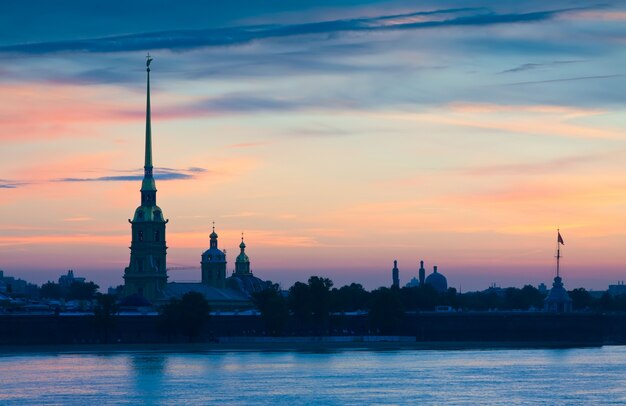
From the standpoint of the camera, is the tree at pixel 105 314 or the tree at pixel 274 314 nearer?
the tree at pixel 105 314

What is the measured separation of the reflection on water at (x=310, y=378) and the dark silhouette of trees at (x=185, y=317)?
14.1 meters

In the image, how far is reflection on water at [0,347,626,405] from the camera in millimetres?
98375

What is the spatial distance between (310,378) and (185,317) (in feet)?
186

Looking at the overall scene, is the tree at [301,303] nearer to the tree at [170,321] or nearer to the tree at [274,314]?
the tree at [274,314]

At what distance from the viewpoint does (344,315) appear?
19575 cm

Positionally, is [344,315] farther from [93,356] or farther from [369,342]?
[93,356]

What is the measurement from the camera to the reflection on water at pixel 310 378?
9838cm

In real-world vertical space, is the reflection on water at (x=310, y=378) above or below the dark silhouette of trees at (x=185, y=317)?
below

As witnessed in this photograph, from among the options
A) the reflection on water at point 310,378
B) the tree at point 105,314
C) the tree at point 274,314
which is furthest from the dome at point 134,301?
the reflection on water at point 310,378

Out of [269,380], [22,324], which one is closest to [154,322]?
[22,324]

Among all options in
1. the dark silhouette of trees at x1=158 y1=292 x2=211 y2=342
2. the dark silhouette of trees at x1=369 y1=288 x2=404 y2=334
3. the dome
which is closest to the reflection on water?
the dark silhouette of trees at x1=158 y1=292 x2=211 y2=342

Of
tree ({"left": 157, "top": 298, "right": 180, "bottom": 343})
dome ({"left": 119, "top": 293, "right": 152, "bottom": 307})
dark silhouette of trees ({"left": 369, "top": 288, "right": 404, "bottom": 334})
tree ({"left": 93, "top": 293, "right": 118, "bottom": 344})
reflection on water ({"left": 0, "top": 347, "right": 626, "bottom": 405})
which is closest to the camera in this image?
reflection on water ({"left": 0, "top": 347, "right": 626, "bottom": 405})

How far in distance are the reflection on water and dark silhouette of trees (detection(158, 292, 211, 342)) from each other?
46.3 feet

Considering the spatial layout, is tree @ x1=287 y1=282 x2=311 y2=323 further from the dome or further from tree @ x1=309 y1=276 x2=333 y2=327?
the dome
